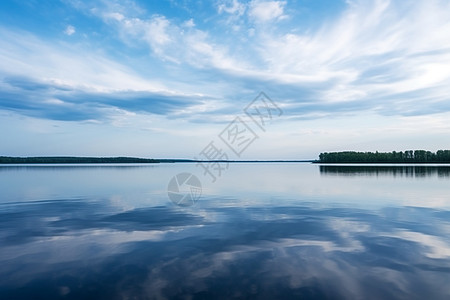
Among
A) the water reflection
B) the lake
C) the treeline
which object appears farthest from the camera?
the treeline

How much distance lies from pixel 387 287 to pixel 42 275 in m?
8.98

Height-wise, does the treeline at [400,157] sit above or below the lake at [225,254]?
above

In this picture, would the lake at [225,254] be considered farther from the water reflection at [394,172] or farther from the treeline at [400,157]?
the treeline at [400,157]

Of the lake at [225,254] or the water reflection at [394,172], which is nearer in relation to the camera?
the lake at [225,254]

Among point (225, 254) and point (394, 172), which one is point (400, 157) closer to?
point (394, 172)

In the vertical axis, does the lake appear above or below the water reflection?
below

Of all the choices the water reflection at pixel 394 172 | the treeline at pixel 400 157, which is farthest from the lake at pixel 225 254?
the treeline at pixel 400 157

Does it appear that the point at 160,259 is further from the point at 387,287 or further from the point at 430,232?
the point at 430,232

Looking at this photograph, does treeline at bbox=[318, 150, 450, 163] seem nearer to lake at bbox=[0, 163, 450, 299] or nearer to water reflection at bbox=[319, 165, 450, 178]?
water reflection at bbox=[319, 165, 450, 178]

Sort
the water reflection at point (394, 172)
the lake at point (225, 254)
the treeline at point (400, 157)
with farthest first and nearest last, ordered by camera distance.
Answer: the treeline at point (400, 157) → the water reflection at point (394, 172) → the lake at point (225, 254)

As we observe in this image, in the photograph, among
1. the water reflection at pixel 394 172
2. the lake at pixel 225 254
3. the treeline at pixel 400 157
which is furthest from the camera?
the treeline at pixel 400 157

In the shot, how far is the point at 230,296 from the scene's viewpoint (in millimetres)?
6668

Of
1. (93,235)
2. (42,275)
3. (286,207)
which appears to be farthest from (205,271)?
(286,207)

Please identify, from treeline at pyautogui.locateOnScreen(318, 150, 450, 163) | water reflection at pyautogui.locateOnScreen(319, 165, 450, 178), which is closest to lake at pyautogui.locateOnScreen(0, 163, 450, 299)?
water reflection at pyautogui.locateOnScreen(319, 165, 450, 178)
